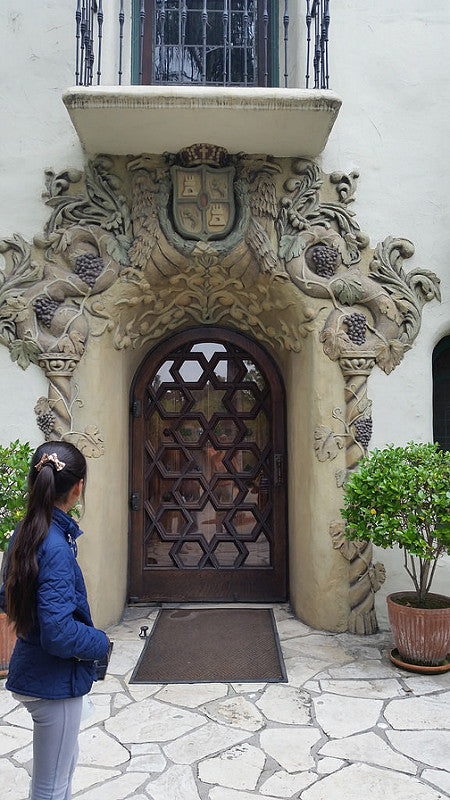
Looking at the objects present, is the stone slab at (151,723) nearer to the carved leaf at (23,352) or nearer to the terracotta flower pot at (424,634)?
the terracotta flower pot at (424,634)

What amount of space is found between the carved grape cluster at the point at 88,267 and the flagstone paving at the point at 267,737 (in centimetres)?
302

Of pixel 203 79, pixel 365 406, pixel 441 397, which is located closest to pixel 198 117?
pixel 203 79

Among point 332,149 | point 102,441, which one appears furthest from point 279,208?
point 102,441

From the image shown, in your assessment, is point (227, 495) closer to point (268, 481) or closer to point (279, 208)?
point (268, 481)

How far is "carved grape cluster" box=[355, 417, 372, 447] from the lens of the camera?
16.3 ft

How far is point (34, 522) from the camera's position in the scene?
2088mm

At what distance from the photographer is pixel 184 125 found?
15.0 ft

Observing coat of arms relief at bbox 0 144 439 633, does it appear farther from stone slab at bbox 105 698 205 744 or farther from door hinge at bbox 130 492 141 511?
stone slab at bbox 105 698 205 744

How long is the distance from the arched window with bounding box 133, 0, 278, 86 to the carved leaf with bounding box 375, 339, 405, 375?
2.77 metres

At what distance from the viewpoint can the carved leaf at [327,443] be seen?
498 centimetres

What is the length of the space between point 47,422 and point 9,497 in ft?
3.05

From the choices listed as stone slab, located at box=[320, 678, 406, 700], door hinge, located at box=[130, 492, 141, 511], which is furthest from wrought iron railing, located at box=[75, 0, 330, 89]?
stone slab, located at box=[320, 678, 406, 700]

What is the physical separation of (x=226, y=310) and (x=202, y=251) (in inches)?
36.0

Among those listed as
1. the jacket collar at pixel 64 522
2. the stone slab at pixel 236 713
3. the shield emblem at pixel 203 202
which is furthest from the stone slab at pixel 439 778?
the shield emblem at pixel 203 202
